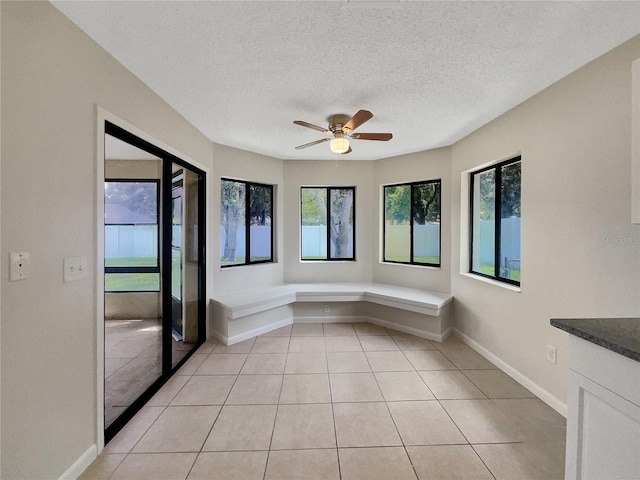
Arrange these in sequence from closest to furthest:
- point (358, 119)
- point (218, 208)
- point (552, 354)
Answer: point (552, 354)
point (358, 119)
point (218, 208)

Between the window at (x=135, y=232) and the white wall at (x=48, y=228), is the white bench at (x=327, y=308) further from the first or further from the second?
the white wall at (x=48, y=228)

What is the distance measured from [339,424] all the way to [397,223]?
304cm

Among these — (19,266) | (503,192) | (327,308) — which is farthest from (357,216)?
(19,266)

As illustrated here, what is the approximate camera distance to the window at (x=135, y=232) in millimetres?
2277

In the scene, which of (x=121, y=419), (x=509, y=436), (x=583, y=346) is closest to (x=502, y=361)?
(x=509, y=436)

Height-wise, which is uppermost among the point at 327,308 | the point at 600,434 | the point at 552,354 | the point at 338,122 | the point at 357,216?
the point at 338,122

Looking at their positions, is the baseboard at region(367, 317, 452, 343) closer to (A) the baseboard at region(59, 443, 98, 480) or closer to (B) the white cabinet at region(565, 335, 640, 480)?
(B) the white cabinet at region(565, 335, 640, 480)

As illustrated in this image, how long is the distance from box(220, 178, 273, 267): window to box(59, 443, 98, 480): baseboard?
2.26 meters

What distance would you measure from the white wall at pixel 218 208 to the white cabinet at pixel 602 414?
330 centimetres

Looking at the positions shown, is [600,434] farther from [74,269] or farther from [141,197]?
[141,197]

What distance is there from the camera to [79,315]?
1517 mm

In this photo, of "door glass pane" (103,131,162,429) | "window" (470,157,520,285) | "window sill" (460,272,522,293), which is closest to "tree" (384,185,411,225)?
"window" (470,157,520,285)

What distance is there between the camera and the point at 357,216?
436 cm

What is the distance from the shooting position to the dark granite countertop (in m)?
0.91
